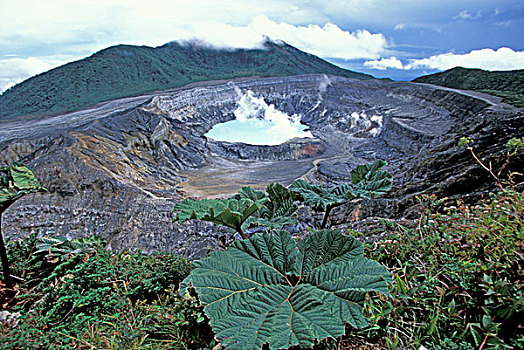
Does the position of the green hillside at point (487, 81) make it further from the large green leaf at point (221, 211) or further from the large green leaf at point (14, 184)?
the large green leaf at point (14, 184)

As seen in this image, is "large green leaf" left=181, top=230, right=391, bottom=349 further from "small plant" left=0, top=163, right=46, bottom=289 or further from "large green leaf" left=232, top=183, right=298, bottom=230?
"small plant" left=0, top=163, right=46, bottom=289

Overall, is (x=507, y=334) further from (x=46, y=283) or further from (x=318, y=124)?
(x=318, y=124)

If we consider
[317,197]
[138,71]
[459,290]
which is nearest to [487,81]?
[317,197]

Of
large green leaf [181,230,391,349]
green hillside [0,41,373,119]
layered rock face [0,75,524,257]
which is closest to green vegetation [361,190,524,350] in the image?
large green leaf [181,230,391,349]

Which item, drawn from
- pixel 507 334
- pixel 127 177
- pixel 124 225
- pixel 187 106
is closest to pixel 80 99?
pixel 187 106

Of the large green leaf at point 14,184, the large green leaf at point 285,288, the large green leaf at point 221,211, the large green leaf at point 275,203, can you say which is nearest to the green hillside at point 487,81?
the large green leaf at point 275,203
